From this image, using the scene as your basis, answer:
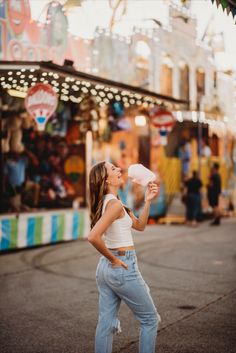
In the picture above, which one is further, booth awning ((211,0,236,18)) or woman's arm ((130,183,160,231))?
booth awning ((211,0,236,18))

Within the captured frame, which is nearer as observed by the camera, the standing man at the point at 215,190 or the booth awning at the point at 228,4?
the booth awning at the point at 228,4

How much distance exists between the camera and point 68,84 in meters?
10.8

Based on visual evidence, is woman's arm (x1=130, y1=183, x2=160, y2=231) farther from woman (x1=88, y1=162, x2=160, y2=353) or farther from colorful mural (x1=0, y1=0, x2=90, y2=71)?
colorful mural (x1=0, y1=0, x2=90, y2=71)

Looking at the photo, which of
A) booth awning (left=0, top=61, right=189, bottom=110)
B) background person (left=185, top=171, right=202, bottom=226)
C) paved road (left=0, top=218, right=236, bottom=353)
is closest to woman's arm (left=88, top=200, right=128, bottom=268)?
paved road (left=0, top=218, right=236, bottom=353)

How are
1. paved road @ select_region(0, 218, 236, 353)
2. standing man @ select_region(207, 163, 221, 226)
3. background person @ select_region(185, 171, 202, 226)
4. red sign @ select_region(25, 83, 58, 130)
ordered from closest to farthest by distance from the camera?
1. paved road @ select_region(0, 218, 236, 353)
2. red sign @ select_region(25, 83, 58, 130)
3. background person @ select_region(185, 171, 202, 226)
4. standing man @ select_region(207, 163, 221, 226)

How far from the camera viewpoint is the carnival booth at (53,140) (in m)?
10.4

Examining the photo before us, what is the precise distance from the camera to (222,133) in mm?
22562

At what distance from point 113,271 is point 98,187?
0.66m

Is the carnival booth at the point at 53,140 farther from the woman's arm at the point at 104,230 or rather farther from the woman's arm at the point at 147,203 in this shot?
the woman's arm at the point at 104,230

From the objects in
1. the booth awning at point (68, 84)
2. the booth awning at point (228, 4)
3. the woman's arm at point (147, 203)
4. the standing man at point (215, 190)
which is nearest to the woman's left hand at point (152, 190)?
the woman's arm at point (147, 203)

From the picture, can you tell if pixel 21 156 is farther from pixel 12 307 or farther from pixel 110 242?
pixel 110 242

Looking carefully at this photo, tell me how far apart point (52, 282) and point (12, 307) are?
1.66 metres

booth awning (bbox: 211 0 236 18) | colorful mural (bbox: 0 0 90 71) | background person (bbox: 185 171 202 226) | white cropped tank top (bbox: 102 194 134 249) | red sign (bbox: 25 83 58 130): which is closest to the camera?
white cropped tank top (bbox: 102 194 134 249)

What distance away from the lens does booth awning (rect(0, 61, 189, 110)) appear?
30.0 ft
